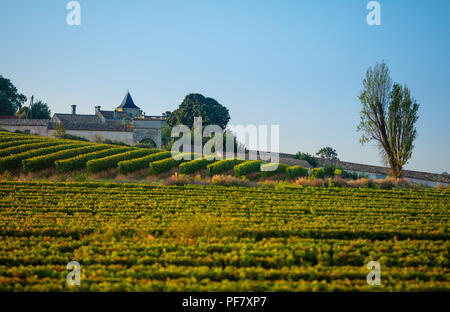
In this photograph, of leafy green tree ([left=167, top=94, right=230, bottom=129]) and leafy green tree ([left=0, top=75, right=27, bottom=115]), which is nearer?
leafy green tree ([left=167, top=94, right=230, bottom=129])

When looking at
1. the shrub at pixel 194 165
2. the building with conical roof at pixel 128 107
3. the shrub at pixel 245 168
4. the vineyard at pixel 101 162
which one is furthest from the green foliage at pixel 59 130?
the building with conical roof at pixel 128 107

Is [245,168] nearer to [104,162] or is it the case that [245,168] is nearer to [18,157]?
[104,162]

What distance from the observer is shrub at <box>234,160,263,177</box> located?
30300 millimetres

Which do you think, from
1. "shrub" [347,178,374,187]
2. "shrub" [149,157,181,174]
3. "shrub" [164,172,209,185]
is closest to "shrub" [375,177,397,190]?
"shrub" [347,178,374,187]

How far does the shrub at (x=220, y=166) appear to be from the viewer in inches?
1174

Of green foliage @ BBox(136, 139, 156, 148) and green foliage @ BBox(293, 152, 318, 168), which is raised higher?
green foliage @ BBox(136, 139, 156, 148)

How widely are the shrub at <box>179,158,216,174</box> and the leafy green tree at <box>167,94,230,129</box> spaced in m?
22.1

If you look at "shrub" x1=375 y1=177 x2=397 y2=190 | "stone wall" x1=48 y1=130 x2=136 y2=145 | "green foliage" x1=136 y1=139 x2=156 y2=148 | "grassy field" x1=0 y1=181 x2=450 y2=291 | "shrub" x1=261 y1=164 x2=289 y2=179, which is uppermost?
"stone wall" x1=48 y1=130 x2=136 y2=145

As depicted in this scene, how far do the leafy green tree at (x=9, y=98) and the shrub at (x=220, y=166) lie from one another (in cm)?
5145

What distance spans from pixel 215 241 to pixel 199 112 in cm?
4472

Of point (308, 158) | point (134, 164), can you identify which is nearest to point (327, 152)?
point (308, 158)

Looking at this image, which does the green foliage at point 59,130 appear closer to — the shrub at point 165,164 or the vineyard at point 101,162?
the vineyard at point 101,162

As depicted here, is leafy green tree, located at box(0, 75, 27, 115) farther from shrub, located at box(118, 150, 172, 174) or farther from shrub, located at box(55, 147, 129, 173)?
shrub, located at box(118, 150, 172, 174)
